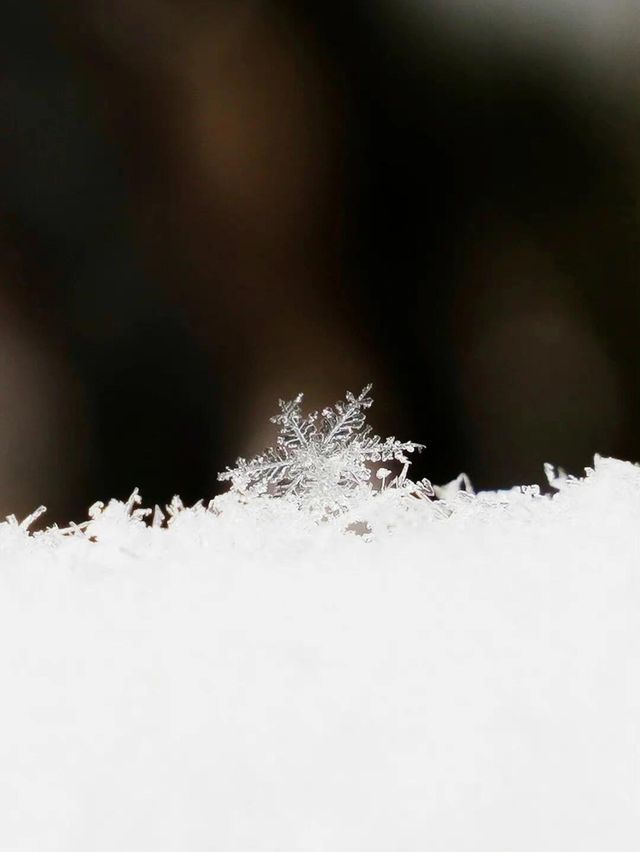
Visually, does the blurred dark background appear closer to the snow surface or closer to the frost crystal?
the frost crystal

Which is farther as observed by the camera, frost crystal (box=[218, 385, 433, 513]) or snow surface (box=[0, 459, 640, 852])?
frost crystal (box=[218, 385, 433, 513])

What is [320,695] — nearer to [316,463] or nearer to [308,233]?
[316,463]

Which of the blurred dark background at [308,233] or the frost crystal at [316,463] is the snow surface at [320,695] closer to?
the frost crystal at [316,463]

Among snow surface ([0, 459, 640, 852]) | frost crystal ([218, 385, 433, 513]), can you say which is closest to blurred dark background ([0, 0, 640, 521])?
frost crystal ([218, 385, 433, 513])

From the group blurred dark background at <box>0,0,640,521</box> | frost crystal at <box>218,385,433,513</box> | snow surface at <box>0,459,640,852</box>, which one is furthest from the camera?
blurred dark background at <box>0,0,640,521</box>

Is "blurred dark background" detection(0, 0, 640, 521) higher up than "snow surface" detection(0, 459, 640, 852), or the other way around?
"blurred dark background" detection(0, 0, 640, 521)

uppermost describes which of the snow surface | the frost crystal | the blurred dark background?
the blurred dark background
